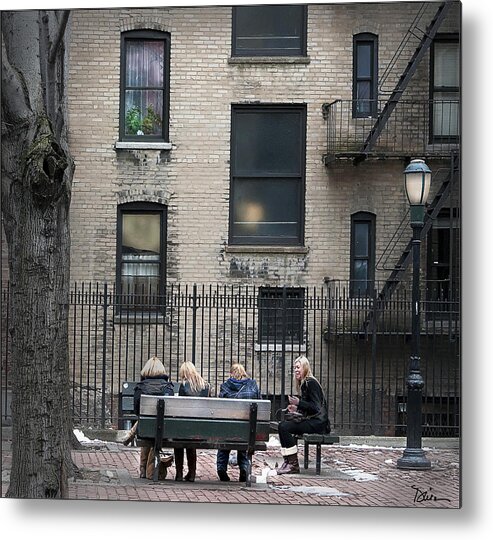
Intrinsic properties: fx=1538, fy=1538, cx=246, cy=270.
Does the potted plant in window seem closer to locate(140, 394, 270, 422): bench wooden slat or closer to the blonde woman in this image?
the blonde woman

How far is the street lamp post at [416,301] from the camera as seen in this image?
441 inches

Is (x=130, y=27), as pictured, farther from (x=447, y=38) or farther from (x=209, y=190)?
(x=447, y=38)

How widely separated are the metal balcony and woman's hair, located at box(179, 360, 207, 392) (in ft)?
6.04

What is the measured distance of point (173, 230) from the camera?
11.6 meters

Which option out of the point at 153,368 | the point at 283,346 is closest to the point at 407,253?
the point at 283,346

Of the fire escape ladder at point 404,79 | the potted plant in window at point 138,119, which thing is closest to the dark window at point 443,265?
the fire escape ladder at point 404,79

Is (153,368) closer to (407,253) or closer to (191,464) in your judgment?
(191,464)

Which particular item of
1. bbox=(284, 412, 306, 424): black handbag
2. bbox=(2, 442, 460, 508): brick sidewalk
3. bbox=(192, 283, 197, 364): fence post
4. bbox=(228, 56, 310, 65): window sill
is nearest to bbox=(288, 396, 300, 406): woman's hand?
bbox=(284, 412, 306, 424): black handbag

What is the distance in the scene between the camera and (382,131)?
11547 millimetres

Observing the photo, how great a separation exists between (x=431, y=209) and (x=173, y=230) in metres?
1.95

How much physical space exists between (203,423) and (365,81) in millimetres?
2812

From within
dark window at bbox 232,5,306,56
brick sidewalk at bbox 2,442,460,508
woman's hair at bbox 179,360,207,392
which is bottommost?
brick sidewalk at bbox 2,442,460,508

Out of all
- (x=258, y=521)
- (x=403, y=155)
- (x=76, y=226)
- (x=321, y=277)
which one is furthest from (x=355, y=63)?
(x=258, y=521)

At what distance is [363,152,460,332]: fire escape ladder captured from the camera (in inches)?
432
